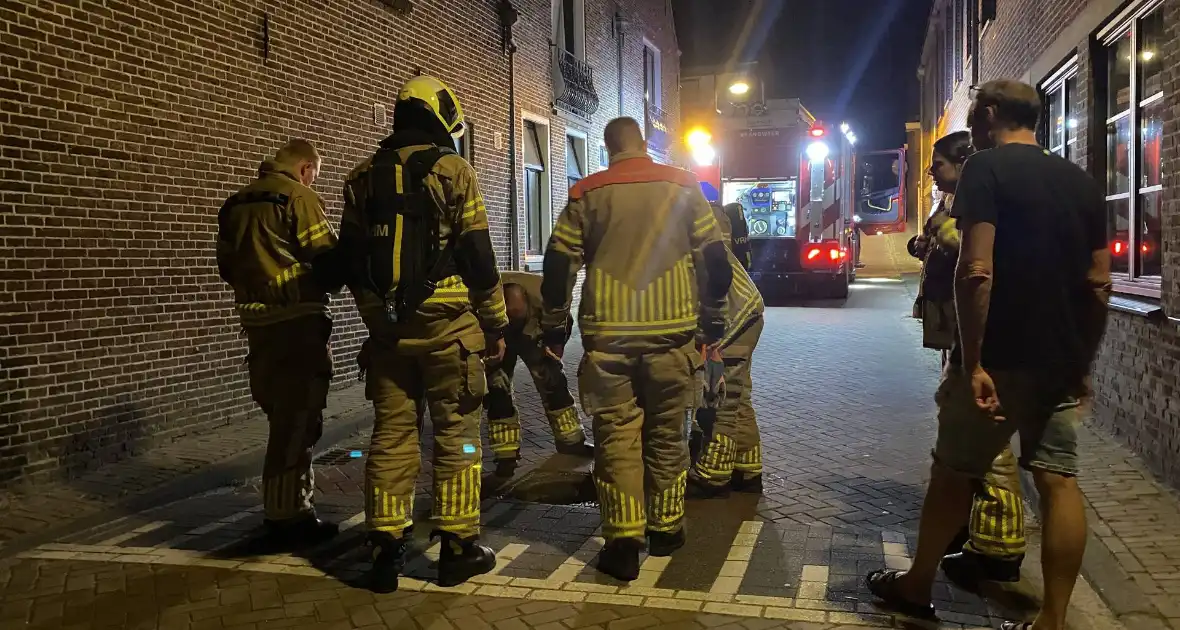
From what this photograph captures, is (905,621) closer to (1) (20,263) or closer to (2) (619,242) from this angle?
(2) (619,242)

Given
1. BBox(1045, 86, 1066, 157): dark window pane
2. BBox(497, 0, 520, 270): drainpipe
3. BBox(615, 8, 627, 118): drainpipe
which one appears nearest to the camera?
BBox(1045, 86, 1066, 157): dark window pane

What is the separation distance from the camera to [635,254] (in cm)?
378

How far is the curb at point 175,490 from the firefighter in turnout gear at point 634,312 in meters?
2.83

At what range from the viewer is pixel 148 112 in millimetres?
6098

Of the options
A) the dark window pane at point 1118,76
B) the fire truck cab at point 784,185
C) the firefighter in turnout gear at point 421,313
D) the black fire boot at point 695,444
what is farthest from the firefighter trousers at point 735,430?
the fire truck cab at point 784,185

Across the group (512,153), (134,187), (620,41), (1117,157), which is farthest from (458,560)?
(620,41)

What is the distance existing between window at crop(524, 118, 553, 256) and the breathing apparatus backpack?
9.83m

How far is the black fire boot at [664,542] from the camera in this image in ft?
13.0

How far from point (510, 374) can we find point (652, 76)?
1629cm

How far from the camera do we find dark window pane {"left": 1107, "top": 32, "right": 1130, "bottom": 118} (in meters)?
6.18

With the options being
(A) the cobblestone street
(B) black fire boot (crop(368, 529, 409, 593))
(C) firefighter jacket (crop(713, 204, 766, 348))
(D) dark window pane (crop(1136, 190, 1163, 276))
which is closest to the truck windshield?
(D) dark window pane (crop(1136, 190, 1163, 276))

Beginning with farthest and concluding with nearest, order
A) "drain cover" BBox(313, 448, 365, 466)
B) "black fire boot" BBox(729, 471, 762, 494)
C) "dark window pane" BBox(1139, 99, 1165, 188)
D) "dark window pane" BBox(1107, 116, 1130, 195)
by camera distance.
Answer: "dark window pane" BBox(1107, 116, 1130, 195)
"drain cover" BBox(313, 448, 365, 466)
"dark window pane" BBox(1139, 99, 1165, 188)
"black fire boot" BBox(729, 471, 762, 494)

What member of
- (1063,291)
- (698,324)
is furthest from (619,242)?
(1063,291)

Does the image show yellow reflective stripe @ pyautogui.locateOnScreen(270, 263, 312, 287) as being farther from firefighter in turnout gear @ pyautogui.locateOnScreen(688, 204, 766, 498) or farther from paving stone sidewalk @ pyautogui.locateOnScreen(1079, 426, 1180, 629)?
paving stone sidewalk @ pyautogui.locateOnScreen(1079, 426, 1180, 629)
